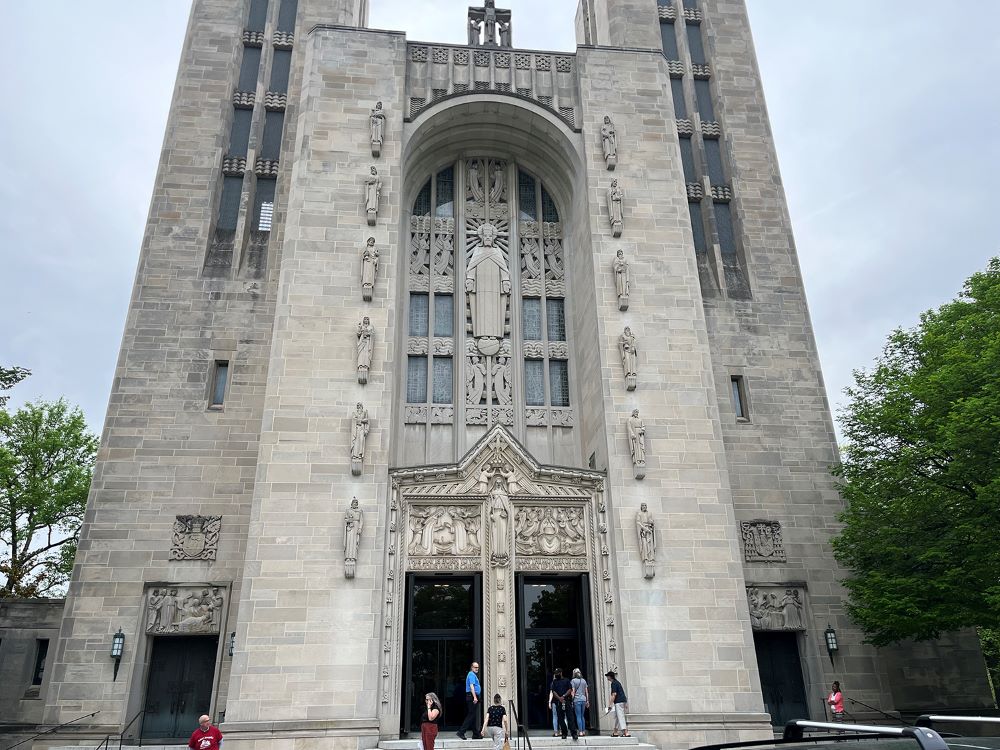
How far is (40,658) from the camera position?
24.9 m

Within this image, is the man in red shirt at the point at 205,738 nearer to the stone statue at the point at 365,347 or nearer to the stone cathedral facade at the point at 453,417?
the stone cathedral facade at the point at 453,417

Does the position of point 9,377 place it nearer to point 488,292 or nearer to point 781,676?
point 488,292

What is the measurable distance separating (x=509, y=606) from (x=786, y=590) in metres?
9.50

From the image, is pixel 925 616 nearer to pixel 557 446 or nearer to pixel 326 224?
pixel 557 446

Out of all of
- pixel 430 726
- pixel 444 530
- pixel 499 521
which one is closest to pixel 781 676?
pixel 499 521

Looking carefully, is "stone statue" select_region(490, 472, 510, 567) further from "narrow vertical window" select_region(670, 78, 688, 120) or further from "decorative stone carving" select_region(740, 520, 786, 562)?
"narrow vertical window" select_region(670, 78, 688, 120)

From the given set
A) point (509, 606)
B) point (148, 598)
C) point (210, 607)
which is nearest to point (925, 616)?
point (509, 606)

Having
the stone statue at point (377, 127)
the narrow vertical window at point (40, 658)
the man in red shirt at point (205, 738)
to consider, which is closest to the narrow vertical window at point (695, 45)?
the stone statue at point (377, 127)

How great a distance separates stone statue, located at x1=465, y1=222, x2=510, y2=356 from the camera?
2516 cm

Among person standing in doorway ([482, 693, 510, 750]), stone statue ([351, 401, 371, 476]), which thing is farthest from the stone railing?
person standing in doorway ([482, 693, 510, 750])

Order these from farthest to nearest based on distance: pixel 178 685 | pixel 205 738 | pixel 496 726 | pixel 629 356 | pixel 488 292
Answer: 1. pixel 488 292
2. pixel 629 356
3. pixel 178 685
4. pixel 496 726
5. pixel 205 738

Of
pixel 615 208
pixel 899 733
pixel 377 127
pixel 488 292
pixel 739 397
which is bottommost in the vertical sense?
pixel 899 733

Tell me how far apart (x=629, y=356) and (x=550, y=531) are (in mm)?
5657

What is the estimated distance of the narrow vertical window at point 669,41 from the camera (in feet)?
106
